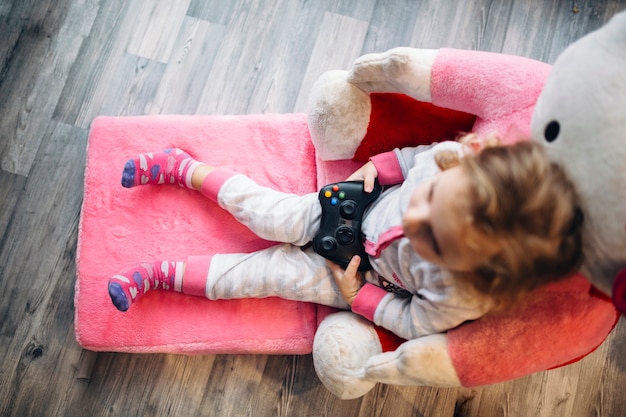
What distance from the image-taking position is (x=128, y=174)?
98cm

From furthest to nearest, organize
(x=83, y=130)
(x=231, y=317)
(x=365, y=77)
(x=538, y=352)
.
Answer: (x=83, y=130) < (x=231, y=317) < (x=365, y=77) < (x=538, y=352)

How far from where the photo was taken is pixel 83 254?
0.99 metres

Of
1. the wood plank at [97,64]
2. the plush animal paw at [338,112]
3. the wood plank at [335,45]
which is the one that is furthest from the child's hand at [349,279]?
the wood plank at [97,64]

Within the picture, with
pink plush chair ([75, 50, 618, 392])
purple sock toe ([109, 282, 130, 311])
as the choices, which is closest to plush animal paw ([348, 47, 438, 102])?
pink plush chair ([75, 50, 618, 392])

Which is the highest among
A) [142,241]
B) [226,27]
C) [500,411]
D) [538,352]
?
[226,27]

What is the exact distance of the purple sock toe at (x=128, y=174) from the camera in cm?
98

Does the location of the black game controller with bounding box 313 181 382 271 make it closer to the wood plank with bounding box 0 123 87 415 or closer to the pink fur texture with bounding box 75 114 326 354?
the pink fur texture with bounding box 75 114 326 354

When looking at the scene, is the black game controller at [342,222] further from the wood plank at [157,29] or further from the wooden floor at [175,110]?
the wood plank at [157,29]

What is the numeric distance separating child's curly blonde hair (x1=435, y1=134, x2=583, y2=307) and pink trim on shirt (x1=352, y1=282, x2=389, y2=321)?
0.26m

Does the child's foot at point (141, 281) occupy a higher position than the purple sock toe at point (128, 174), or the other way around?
the purple sock toe at point (128, 174)

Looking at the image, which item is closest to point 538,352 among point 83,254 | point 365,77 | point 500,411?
point 500,411

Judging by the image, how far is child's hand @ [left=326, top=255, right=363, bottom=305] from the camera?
2.86 ft

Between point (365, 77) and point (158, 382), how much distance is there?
0.75m

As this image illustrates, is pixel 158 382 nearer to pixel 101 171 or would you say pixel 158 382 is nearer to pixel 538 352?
pixel 101 171
